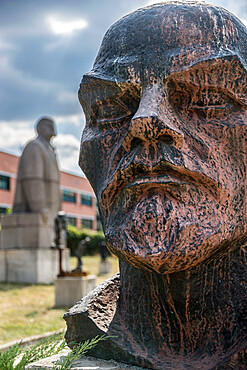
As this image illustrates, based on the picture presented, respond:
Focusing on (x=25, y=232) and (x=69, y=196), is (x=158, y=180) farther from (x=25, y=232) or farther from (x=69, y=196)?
(x=69, y=196)

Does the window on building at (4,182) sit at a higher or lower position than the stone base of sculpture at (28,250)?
higher

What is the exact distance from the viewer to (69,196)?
126 feet

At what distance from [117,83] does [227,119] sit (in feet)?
1.49

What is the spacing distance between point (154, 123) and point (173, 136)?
8 centimetres

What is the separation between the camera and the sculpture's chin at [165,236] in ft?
5.36

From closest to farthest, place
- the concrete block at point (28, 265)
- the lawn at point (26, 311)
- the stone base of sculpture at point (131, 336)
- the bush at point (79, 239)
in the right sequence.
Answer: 1. the stone base of sculpture at point (131, 336)
2. the lawn at point (26, 311)
3. the concrete block at point (28, 265)
4. the bush at point (79, 239)

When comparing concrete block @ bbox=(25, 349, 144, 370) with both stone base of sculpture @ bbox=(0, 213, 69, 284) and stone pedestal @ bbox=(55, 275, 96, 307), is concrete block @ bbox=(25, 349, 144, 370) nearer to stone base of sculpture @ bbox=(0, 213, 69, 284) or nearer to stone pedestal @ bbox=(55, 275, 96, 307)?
stone pedestal @ bbox=(55, 275, 96, 307)

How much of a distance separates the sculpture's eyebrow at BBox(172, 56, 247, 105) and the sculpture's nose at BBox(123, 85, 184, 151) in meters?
0.12

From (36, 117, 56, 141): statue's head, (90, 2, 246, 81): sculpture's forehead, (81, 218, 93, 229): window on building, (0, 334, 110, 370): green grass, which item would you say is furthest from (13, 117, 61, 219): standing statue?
(81, 218, 93, 229): window on building

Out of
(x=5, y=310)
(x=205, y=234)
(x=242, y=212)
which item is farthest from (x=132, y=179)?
(x=5, y=310)

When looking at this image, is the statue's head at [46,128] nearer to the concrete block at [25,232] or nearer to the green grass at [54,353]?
the concrete block at [25,232]

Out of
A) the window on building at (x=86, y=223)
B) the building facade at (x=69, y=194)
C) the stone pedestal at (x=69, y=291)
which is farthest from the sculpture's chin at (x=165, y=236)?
the window on building at (x=86, y=223)

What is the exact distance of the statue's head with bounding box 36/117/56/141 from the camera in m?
13.9

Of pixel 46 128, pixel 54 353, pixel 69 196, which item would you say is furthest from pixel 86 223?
pixel 54 353
